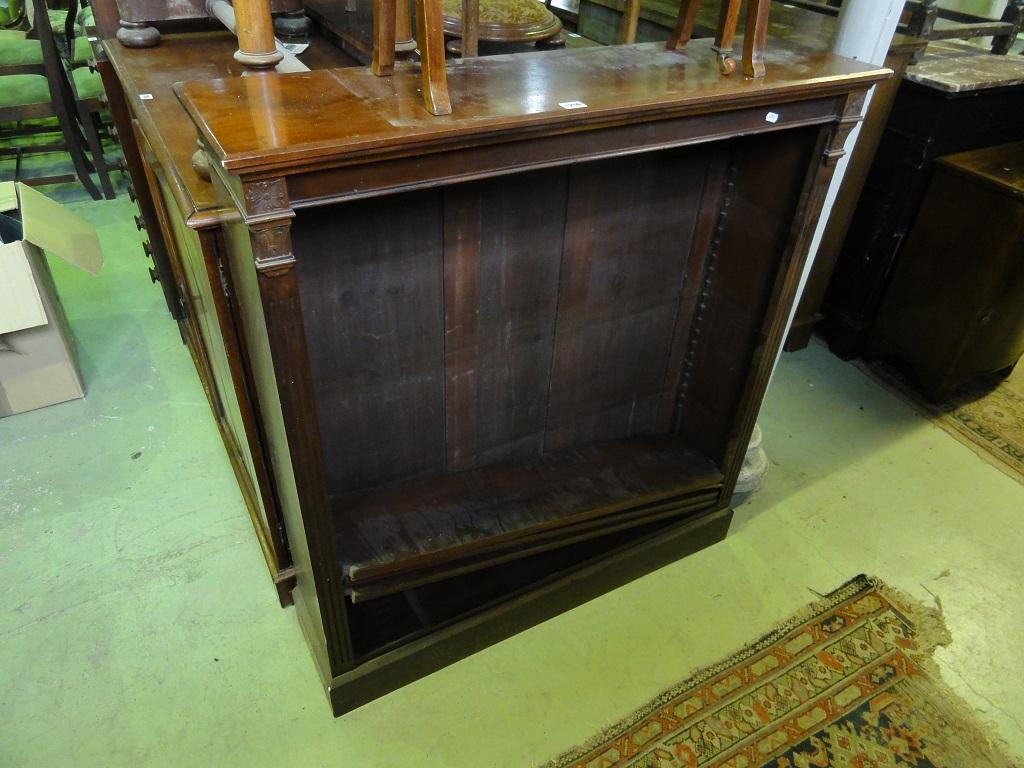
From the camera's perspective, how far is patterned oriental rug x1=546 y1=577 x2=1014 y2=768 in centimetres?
143

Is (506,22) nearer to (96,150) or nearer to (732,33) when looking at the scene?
(732,33)

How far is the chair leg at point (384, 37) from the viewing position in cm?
91

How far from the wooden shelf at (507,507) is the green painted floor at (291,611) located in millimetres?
280

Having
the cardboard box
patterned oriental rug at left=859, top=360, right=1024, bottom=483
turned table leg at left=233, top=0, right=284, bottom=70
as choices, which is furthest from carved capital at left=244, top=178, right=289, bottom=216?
patterned oriental rug at left=859, top=360, right=1024, bottom=483

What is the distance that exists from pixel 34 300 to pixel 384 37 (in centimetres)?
149

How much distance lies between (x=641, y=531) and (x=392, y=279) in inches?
35.1

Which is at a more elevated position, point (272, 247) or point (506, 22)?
point (506, 22)

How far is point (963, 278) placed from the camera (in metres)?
2.17

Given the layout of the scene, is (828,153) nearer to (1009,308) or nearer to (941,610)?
(941,610)

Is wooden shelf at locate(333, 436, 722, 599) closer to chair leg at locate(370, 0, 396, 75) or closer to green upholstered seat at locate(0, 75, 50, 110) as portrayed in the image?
chair leg at locate(370, 0, 396, 75)

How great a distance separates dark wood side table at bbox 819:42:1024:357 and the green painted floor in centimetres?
45

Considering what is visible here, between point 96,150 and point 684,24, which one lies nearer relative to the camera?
point 684,24

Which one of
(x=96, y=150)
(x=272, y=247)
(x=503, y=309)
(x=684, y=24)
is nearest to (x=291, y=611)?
(x=503, y=309)

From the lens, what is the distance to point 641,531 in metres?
1.73
